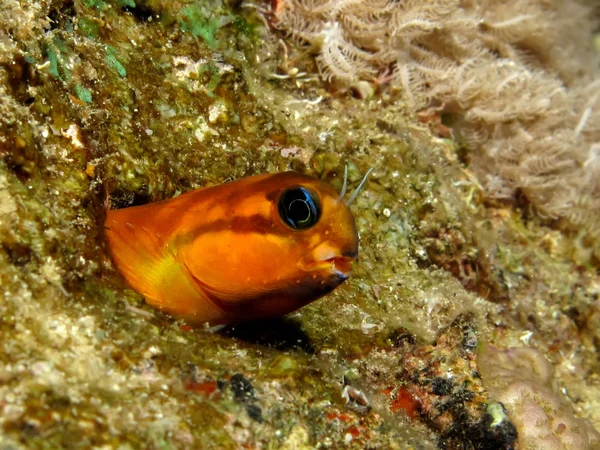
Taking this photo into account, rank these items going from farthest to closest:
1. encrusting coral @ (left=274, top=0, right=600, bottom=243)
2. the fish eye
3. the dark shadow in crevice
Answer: encrusting coral @ (left=274, top=0, right=600, bottom=243), the dark shadow in crevice, the fish eye

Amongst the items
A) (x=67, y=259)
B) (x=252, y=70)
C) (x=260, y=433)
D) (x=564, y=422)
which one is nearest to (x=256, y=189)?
(x=67, y=259)

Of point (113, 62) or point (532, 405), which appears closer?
point (532, 405)

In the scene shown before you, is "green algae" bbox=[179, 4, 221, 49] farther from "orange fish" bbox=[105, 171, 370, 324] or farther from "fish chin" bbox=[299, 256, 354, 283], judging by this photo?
"fish chin" bbox=[299, 256, 354, 283]

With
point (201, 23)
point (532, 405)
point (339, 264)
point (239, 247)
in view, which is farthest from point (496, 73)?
point (239, 247)

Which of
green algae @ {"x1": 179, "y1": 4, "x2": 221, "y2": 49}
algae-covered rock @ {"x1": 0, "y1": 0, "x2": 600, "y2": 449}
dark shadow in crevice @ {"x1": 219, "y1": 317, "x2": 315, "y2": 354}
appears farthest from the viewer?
green algae @ {"x1": 179, "y1": 4, "x2": 221, "y2": 49}

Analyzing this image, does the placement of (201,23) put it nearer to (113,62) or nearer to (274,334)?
(113,62)

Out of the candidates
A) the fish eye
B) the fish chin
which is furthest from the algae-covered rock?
the fish eye

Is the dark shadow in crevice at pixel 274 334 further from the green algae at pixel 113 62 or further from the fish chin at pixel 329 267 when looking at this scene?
the green algae at pixel 113 62
